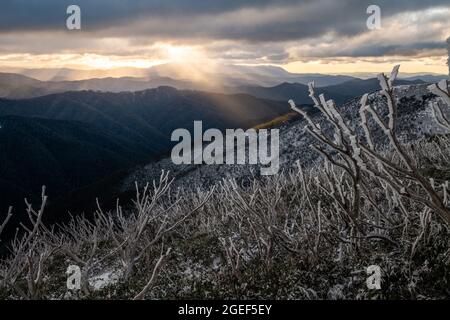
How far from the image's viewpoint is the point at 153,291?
19.4 ft

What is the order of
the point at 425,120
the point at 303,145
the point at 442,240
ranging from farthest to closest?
the point at 303,145 < the point at 425,120 < the point at 442,240

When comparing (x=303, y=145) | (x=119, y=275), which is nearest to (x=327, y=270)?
(x=119, y=275)

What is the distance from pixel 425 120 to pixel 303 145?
16602 millimetres

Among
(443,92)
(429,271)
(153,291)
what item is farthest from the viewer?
(153,291)

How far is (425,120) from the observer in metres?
44.9
